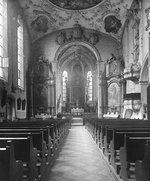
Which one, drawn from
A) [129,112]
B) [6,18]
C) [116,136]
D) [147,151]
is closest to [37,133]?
[116,136]

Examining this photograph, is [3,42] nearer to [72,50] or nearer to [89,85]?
[72,50]

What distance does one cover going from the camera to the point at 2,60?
1530 centimetres

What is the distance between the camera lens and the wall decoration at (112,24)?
2208cm

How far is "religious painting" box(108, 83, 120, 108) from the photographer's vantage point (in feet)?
76.6

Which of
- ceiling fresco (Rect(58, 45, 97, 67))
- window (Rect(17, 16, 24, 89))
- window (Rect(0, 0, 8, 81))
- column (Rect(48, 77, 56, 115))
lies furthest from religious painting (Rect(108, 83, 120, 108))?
window (Rect(0, 0, 8, 81))

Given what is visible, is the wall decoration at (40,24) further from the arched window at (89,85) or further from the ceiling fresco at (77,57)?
the arched window at (89,85)

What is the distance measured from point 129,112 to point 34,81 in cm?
919

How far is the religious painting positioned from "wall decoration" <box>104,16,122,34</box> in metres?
4.74

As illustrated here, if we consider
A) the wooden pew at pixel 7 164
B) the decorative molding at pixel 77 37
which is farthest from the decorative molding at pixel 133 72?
the wooden pew at pixel 7 164

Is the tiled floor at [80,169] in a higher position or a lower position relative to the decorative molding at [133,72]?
lower

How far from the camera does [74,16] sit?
73.7 feet

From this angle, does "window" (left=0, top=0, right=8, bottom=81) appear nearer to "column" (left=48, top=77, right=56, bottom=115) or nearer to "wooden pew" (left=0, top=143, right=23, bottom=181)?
"column" (left=48, top=77, right=56, bottom=115)

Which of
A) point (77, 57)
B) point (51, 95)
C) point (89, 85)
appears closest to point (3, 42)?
point (51, 95)

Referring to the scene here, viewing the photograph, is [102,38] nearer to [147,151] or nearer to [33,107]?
[33,107]
